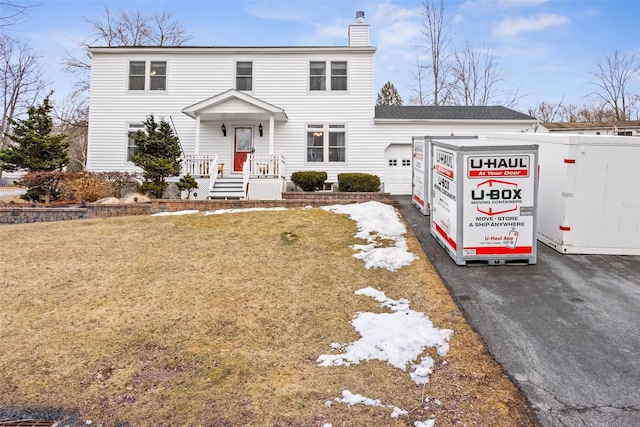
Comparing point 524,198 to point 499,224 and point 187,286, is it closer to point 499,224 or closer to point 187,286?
point 499,224

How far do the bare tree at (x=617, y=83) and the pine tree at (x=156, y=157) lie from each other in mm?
37466

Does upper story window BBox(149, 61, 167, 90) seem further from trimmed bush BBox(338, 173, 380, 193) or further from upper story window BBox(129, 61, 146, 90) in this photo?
trimmed bush BBox(338, 173, 380, 193)

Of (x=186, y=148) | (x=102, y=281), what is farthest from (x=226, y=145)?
(x=102, y=281)

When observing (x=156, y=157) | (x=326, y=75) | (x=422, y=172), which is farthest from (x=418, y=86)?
(x=156, y=157)

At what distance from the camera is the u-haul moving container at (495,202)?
17.4ft

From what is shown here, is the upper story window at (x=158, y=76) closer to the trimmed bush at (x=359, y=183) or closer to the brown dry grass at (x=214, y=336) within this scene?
the trimmed bush at (x=359, y=183)

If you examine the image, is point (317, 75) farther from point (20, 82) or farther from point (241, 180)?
point (20, 82)

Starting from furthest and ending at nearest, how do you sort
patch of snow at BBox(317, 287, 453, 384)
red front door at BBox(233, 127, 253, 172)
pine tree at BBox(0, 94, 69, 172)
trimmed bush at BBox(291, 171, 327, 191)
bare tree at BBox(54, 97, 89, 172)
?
bare tree at BBox(54, 97, 89, 172)
red front door at BBox(233, 127, 253, 172)
trimmed bush at BBox(291, 171, 327, 191)
pine tree at BBox(0, 94, 69, 172)
patch of snow at BBox(317, 287, 453, 384)

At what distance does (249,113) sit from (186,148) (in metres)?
3.45

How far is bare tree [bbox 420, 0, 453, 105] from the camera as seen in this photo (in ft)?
82.8

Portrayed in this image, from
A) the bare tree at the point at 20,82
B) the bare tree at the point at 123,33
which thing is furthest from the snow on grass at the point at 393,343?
the bare tree at the point at 20,82

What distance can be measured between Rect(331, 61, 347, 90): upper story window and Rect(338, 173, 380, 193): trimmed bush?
164 inches

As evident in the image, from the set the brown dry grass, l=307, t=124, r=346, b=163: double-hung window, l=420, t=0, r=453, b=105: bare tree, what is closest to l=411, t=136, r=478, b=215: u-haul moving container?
the brown dry grass

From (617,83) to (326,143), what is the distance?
33.3 metres
